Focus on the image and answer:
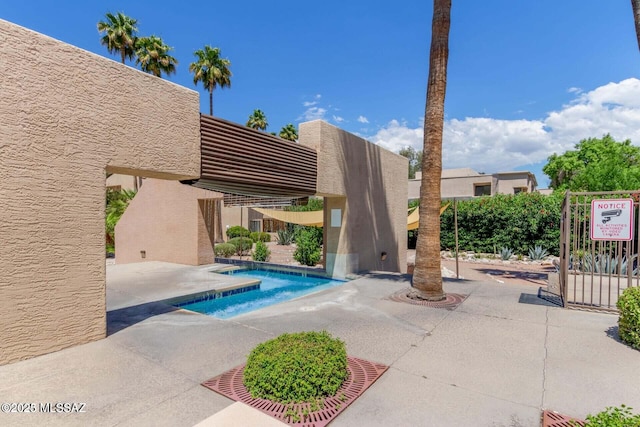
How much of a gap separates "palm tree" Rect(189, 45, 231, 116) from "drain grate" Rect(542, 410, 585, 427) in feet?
99.5

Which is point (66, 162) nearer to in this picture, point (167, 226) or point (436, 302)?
point (436, 302)

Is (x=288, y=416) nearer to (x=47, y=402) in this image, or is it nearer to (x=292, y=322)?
(x=47, y=402)

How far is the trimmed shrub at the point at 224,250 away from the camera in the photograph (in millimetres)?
18656

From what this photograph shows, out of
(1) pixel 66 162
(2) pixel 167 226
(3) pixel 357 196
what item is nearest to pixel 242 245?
(2) pixel 167 226

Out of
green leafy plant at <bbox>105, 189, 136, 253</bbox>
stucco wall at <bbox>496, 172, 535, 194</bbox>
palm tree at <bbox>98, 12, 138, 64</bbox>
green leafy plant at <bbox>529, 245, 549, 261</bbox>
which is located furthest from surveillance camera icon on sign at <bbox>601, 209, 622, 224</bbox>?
stucco wall at <bbox>496, 172, 535, 194</bbox>

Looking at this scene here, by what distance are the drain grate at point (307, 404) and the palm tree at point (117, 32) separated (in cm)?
2644

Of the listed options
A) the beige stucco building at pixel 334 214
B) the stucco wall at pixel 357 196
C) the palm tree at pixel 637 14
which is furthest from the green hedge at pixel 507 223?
the palm tree at pixel 637 14

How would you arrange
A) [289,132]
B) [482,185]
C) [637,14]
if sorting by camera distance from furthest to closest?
[289,132]
[482,185]
[637,14]

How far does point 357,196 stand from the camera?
11.8 m

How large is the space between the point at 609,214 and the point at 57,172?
995 cm

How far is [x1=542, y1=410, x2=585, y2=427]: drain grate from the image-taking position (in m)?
2.97

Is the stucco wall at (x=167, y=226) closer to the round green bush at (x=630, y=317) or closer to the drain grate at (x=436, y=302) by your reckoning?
the drain grate at (x=436, y=302)

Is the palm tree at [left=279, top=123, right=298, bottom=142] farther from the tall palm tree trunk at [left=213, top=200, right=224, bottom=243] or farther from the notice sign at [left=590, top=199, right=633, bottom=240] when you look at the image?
Result: the notice sign at [left=590, top=199, right=633, bottom=240]

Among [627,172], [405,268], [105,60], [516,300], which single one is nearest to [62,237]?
[105,60]
